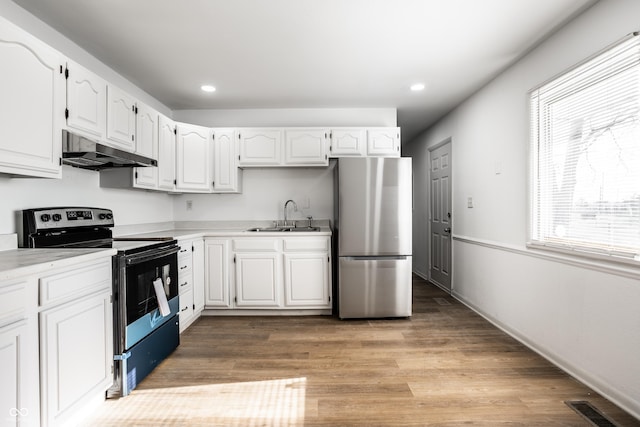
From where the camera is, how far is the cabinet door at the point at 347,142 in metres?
3.71

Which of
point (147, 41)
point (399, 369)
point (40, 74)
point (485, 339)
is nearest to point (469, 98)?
point (485, 339)

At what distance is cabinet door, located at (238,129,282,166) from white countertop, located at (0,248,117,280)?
2.05 metres

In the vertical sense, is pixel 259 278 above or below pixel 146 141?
below

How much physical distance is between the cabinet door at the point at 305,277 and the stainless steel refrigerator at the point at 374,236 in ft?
0.67

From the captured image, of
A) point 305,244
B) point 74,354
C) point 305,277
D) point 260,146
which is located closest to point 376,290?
point 305,277

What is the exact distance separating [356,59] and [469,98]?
1.74 meters

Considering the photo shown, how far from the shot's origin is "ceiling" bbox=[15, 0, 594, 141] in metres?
2.04

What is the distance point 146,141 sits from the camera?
2.91m

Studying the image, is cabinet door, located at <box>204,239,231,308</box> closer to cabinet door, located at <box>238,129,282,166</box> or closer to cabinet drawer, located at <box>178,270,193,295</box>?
cabinet drawer, located at <box>178,270,193,295</box>

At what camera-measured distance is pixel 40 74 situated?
177cm

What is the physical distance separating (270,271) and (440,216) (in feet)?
8.91

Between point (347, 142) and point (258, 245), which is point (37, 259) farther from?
point (347, 142)

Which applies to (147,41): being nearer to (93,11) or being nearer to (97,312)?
(93,11)

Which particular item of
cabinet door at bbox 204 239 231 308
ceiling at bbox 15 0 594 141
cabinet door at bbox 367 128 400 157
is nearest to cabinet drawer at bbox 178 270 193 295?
cabinet door at bbox 204 239 231 308
